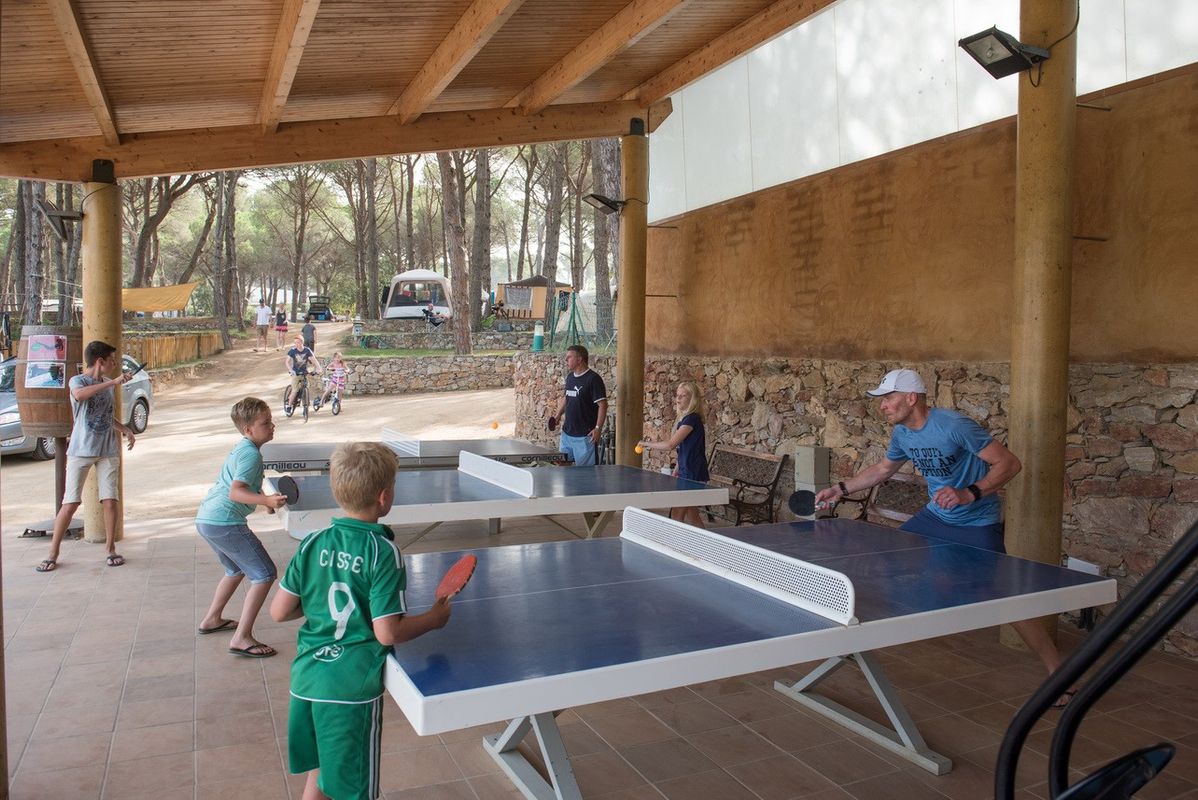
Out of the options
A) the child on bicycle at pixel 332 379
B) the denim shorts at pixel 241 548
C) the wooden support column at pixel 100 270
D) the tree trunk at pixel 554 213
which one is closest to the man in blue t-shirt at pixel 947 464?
the denim shorts at pixel 241 548

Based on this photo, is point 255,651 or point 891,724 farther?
point 255,651

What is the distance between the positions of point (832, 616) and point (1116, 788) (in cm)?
155

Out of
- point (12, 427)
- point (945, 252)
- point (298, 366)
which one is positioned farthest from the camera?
point (298, 366)

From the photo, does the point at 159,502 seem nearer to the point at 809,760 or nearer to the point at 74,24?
the point at 74,24

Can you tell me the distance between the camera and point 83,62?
214 inches

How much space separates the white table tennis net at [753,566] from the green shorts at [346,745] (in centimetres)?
137

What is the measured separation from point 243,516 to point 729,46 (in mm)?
5905

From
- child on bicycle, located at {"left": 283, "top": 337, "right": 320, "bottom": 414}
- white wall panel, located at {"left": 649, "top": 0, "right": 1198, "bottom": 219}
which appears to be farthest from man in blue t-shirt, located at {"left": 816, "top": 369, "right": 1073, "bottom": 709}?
child on bicycle, located at {"left": 283, "top": 337, "right": 320, "bottom": 414}

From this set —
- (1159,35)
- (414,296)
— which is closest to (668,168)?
(1159,35)

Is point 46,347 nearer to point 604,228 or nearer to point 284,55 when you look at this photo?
point 284,55

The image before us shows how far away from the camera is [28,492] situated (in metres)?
10.3

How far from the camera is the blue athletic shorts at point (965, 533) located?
13.8 feet

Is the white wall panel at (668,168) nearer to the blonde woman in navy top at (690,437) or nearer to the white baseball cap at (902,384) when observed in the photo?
the blonde woman in navy top at (690,437)

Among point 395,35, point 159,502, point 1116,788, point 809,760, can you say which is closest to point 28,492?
point 159,502
